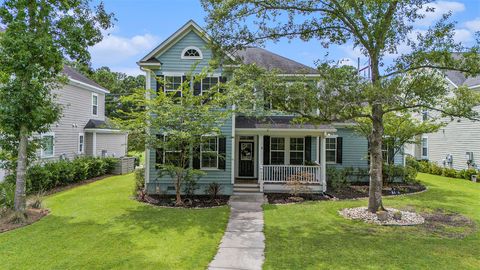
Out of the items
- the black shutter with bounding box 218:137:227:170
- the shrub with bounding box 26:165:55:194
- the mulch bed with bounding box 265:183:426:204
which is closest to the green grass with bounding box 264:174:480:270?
the mulch bed with bounding box 265:183:426:204

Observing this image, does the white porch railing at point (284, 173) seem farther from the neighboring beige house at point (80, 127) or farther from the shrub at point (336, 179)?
the neighboring beige house at point (80, 127)

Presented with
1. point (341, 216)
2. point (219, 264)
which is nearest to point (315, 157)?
point (341, 216)

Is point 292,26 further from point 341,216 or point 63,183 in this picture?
point 63,183

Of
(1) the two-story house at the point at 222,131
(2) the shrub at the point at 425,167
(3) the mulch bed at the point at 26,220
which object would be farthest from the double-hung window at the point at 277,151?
(2) the shrub at the point at 425,167

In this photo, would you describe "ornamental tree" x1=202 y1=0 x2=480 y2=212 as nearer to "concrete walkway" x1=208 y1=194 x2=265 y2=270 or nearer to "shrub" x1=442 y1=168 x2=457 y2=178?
"concrete walkway" x1=208 y1=194 x2=265 y2=270

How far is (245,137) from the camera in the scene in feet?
52.7

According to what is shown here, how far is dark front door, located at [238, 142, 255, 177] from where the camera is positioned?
16.1 metres

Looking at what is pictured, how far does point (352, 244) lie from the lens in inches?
291

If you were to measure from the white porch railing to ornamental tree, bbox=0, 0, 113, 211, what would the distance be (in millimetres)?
8672

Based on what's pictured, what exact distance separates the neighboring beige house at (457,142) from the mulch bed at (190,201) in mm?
13487

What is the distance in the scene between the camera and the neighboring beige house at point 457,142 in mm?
19297

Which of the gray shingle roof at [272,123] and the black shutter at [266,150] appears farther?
the black shutter at [266,150]

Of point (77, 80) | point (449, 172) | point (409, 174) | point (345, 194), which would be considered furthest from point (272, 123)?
point (449, 172)

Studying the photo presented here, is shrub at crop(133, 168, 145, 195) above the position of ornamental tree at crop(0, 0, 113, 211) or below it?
below
